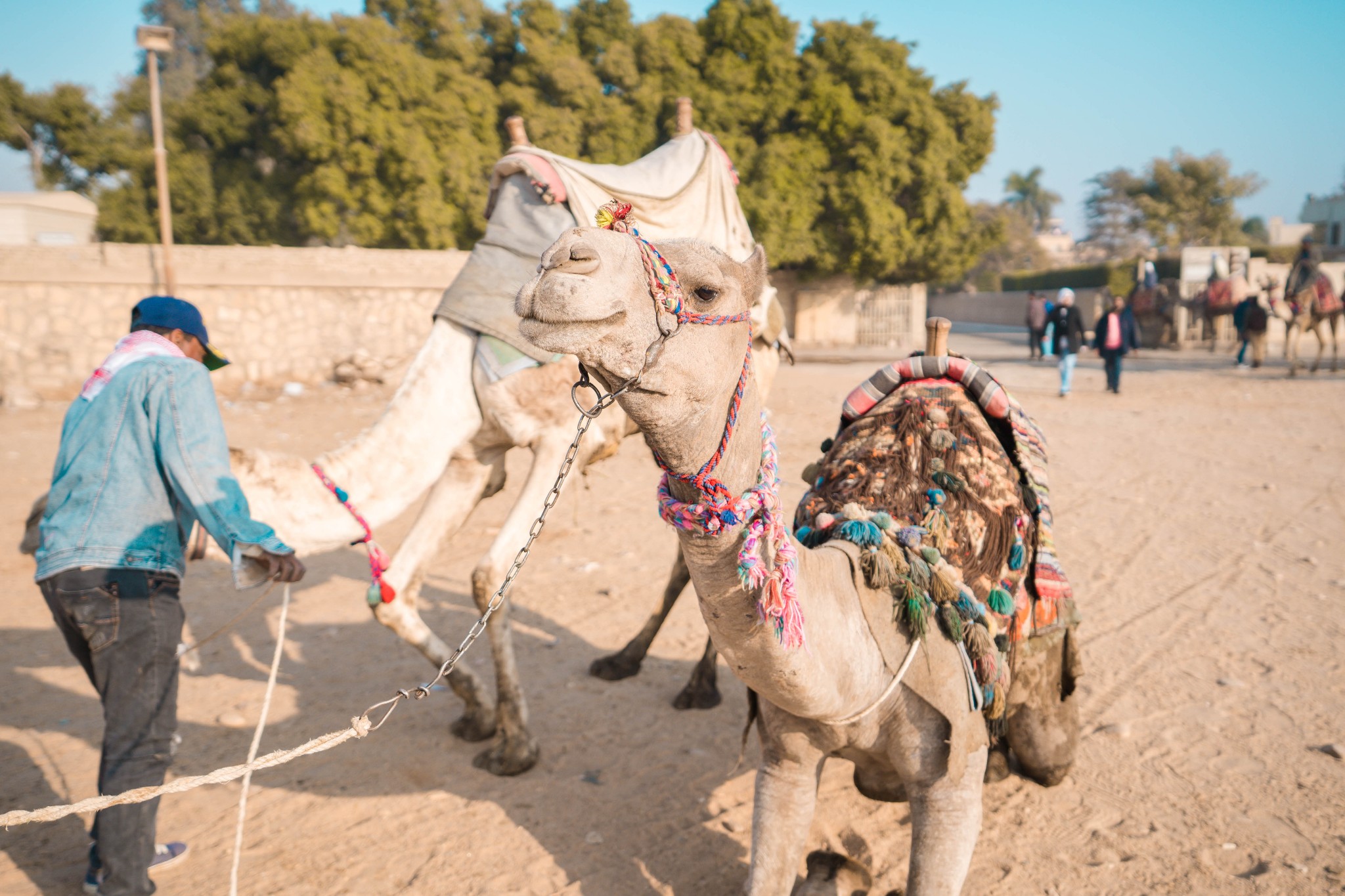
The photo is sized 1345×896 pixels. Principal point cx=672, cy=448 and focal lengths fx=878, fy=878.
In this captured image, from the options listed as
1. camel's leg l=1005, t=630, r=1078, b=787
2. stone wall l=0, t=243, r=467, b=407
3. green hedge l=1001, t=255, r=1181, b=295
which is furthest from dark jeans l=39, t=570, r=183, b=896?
green hedge l=1001, t=255, r=1181, b=295

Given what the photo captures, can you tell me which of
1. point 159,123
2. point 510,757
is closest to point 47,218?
point 159,123

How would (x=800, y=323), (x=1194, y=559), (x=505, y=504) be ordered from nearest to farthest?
(x=1194, y=559) → (x=505, y=504) → (x=800, y=323)

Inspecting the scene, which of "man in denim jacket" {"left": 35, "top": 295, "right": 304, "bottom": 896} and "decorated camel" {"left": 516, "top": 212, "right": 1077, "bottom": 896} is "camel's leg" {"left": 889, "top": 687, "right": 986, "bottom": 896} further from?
"man in denim jacket" {"left": 35, "top": 295, "right": 304, "bottom": 896}

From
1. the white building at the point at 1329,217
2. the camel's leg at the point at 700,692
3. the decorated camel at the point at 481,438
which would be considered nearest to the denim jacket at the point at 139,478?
the decorated camel at the point at 481,438

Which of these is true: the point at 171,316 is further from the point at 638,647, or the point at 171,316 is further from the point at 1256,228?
the point at 1256,228

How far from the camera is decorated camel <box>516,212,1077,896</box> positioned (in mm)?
1752

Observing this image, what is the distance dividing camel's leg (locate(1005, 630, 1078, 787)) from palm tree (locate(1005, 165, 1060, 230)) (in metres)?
90.4

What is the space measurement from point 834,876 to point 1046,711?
1.05 meters

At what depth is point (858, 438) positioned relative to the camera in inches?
133

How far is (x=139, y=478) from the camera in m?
3.07

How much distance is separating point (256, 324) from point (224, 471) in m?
12.5

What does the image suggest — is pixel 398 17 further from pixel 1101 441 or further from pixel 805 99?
pixel 1101 441

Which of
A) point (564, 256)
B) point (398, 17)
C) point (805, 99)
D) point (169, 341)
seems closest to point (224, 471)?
point (169, 341)

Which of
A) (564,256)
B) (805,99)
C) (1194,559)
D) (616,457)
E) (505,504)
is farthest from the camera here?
(805,99)
